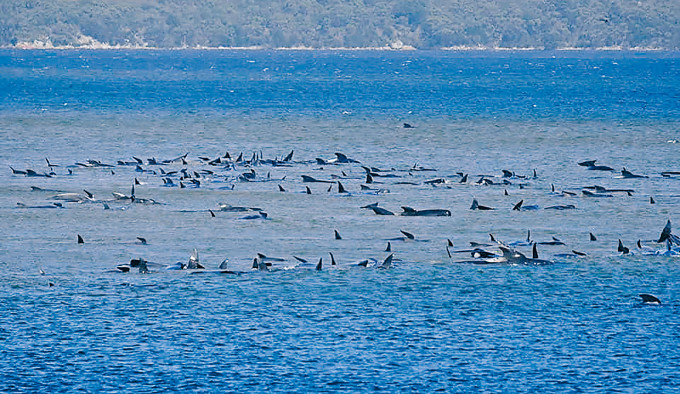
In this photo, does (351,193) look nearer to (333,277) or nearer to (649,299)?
(333,277)

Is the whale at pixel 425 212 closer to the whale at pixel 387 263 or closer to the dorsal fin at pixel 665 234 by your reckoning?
the dorsal fin at pixel 665 234

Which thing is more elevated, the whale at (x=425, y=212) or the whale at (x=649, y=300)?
the whale at (x=425, y=212)

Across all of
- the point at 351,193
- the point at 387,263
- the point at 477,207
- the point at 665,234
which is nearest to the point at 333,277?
the point at 387,263

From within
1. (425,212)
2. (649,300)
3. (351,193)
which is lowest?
(649,300)

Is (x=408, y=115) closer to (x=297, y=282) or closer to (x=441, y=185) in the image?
(x=441, y=185)

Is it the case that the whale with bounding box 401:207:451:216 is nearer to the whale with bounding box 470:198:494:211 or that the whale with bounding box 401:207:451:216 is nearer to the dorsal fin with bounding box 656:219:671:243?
the whale with bounding box 470:198:494:211

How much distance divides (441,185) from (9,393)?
83.5 ft

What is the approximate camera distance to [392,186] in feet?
133

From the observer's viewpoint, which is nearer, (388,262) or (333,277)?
(333,277)

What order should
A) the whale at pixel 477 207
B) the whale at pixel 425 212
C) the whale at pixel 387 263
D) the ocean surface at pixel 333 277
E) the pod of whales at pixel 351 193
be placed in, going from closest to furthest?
1. the ocean surface at pixel 333 277
2. the whale at pixel 387 263
3. the pod of whales at pixel 351 193
4. the whale at pixel 425 212
5. the whale at pixel 477 207

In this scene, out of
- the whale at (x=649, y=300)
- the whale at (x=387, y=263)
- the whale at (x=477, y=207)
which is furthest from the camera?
the whale at (x=477, y=207)

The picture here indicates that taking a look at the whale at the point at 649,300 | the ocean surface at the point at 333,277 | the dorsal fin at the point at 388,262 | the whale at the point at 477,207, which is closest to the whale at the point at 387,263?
the dorsal fin at the point at 388,262

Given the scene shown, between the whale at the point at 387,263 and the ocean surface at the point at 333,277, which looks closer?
the ocean surface at the point at 333,277

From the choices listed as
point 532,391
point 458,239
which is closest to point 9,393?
point 532,391
